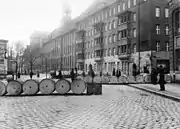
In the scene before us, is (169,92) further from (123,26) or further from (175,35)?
(123,26)

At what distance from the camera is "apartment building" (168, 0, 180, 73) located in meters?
23.4

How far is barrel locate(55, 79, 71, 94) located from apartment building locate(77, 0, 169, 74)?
80.5 feet

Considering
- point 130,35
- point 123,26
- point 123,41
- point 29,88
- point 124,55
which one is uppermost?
point 123,26

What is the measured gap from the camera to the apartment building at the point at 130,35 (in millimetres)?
39688

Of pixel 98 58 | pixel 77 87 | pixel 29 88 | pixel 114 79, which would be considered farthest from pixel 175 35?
pixel 98 58

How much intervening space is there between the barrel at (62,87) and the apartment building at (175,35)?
1327cm

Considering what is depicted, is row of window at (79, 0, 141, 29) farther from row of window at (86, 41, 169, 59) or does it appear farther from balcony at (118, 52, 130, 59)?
balcony at (118, 52, 130, 59)

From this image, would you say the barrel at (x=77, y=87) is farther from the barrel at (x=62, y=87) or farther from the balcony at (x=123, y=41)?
the balcony at (x=123, y=41)

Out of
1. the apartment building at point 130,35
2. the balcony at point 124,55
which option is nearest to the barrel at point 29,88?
the apartment building at point 130,35

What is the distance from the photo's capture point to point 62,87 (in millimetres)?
14781

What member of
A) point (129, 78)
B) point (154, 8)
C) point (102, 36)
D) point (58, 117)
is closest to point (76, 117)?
point (58, 117)

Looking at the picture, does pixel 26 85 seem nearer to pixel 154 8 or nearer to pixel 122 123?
pixel 122 123

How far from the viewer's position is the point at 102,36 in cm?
5441

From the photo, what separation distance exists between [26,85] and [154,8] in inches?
1246
